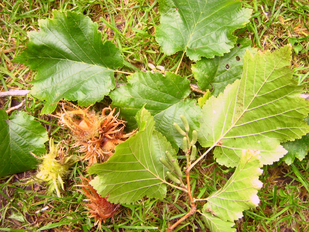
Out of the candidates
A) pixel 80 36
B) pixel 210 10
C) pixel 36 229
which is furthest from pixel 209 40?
pixel 36 229

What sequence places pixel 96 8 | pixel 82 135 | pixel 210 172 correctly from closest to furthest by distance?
pixel 82 135 → pixel 210 172 → pixel 96 8

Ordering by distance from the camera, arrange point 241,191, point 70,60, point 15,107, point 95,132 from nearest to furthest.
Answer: point 241,191
point 95,132
point 70,60
point 15,107

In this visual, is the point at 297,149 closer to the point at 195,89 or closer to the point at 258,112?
the point at 258,112

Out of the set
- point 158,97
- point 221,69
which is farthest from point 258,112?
point 158,97

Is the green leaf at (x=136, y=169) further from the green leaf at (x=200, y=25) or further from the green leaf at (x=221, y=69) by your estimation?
the green leaf at (x=200, y=25)

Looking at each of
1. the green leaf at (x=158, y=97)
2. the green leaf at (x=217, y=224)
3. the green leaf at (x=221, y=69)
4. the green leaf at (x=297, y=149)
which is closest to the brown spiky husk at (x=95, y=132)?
the green leaf at (x=158, y=97)

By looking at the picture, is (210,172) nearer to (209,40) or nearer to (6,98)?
(209,40)

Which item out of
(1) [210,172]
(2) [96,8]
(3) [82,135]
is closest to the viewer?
(3) [82,135]
